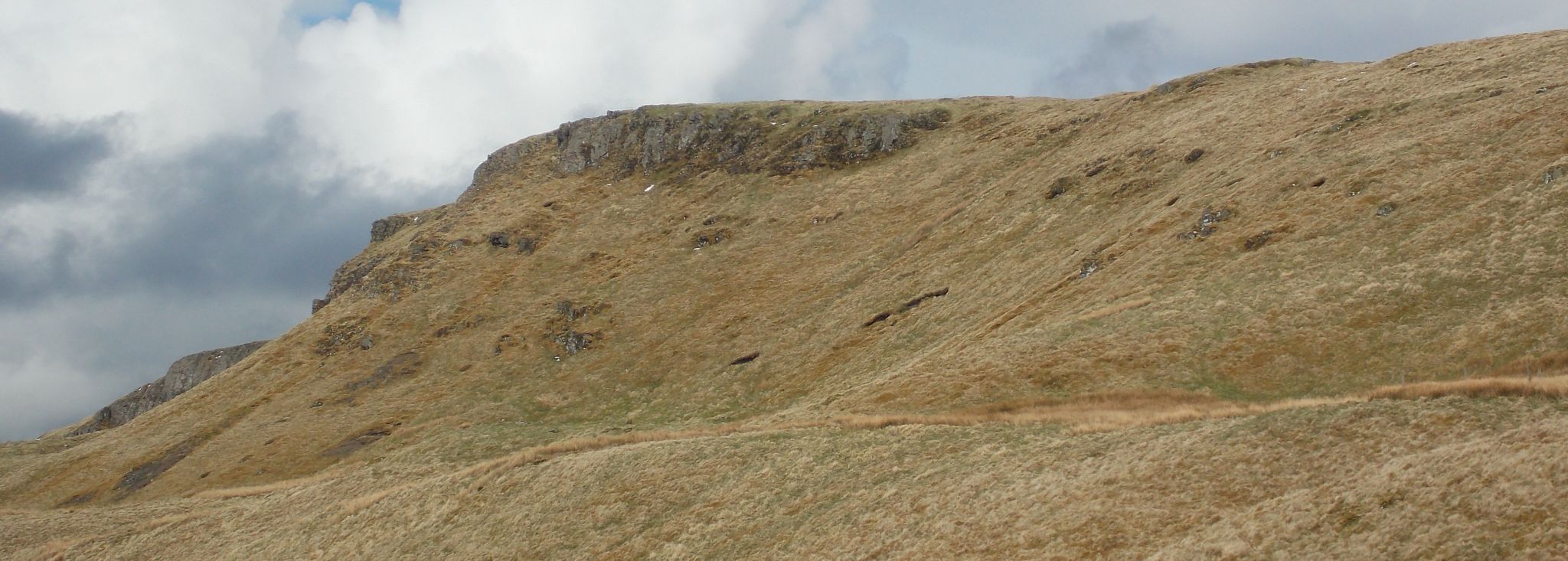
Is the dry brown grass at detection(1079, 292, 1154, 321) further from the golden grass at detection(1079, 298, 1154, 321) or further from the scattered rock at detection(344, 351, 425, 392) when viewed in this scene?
the scattered rock at detection(344, 351, 425, 392)

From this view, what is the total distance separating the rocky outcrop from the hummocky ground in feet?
72.7

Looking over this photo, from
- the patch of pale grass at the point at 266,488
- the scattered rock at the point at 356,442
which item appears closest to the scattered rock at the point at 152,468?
the patch of pale grass at the point at 266,488

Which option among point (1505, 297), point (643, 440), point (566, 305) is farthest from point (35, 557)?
point (1505, 297)

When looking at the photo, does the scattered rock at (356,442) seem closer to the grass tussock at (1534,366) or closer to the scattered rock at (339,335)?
the scattered rock at (339,335)

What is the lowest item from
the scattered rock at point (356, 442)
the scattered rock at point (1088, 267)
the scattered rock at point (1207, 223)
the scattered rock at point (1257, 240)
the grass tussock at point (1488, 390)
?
the grass tussock at point (1488, 390)

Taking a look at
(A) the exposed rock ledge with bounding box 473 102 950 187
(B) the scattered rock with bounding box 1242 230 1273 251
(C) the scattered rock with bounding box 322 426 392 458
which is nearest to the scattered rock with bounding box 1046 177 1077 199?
(B) the scattered rock with bounding box 1242 230 1273 251

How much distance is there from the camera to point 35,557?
161 ft

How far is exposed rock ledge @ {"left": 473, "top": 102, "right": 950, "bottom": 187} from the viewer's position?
10406 centimetres

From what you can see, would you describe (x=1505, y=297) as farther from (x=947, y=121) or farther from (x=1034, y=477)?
(x=947, y=121)

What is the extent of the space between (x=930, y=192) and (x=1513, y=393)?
206ft

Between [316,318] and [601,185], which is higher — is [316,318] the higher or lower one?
the lower one

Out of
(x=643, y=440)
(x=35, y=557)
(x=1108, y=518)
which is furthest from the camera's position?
(x=35, y=557)

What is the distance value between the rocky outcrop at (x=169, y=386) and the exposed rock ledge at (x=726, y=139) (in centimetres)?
3875

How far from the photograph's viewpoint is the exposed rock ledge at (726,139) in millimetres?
104062
